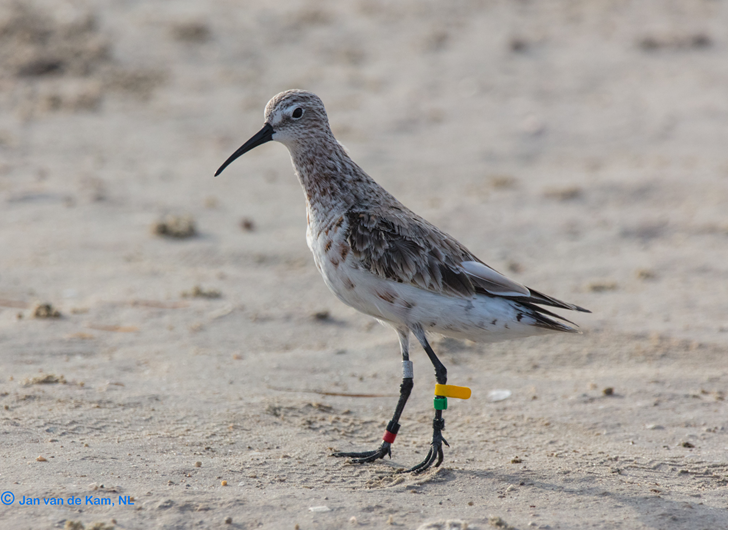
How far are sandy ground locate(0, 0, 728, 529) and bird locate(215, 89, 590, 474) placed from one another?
67 cm

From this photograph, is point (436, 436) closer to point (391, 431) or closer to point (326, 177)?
point (391, 431)

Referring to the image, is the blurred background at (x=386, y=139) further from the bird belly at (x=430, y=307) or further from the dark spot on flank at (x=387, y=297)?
the dark spot on flank at (x=387, y=297)

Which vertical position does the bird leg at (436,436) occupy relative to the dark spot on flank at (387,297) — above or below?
below

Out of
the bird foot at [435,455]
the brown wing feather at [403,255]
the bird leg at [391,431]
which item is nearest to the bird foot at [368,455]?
the bird leg at [391,431]

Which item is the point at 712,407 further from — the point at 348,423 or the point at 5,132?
the point at 5,132

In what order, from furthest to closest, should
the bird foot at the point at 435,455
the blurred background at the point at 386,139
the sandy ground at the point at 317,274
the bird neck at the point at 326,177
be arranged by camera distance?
the blurred background at the point at 386,139 → the bird neck at the point at 326,177 → the bird foot at the point at 435,455 → the sandy ground at the point at 317,274

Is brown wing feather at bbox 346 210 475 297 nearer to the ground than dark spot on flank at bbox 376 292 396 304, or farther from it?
farther from it

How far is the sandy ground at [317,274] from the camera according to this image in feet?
14.2

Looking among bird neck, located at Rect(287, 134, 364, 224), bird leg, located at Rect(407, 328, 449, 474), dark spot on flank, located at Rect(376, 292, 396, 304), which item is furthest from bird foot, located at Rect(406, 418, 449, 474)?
bird neck, located at Rect(287, 134, 364, 224)

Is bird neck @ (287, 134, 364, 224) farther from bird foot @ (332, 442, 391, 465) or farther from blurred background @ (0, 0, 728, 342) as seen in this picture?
blurred background @ (0, 0, 728, 342)

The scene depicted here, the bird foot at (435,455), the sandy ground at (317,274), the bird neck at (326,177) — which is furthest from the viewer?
the bird neck at (326,177)

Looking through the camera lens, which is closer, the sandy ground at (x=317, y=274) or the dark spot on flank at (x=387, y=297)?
the sandy ground at (x=317, y=274)

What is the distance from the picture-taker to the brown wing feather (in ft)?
15.2

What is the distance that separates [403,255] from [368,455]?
1145mm
